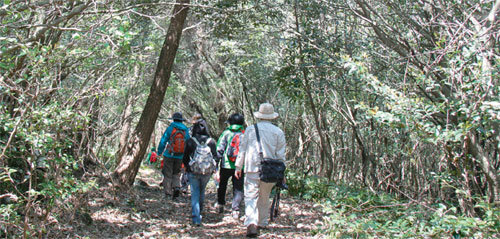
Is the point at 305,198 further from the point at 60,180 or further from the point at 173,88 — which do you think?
the point at 173,88

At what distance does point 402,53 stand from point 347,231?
3.16 m

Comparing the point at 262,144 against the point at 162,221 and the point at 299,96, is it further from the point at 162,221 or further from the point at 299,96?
the point at 299,96

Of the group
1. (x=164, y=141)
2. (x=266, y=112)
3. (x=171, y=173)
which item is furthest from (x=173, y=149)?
(x=266, y=112)

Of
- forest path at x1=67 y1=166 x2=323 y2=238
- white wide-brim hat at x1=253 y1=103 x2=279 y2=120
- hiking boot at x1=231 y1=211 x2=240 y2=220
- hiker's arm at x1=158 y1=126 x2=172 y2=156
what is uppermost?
white wide-brim hat at x1=253 y1=103 x2=279 y2=120

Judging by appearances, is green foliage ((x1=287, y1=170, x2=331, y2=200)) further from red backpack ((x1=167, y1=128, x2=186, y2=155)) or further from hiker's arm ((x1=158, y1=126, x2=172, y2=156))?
hiker's arm ((x1=158, y1=126, x2=172, y2=156))

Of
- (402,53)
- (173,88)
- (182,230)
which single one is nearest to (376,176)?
(402,53)

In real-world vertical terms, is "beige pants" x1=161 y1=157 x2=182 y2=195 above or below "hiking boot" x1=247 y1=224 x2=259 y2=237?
above

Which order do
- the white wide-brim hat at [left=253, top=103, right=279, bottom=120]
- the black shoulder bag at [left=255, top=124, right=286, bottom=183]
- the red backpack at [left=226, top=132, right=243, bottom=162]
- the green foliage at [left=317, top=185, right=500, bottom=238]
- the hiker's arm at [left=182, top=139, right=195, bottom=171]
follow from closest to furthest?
the green foliage at [left=317, top=185, right=500, bottom=238] < the black shoulder bag at [left=255, top=124, right=286, bottom=183] < the white wide-brim hat at [left=253, top=103, right=279, bottom=120] < the hiker's arm at [left=182, top=139, right=195, bottom=171] < the red backpack at [left=226, top=132, right=243, bottom=162]

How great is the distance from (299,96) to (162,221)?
15.3 ft

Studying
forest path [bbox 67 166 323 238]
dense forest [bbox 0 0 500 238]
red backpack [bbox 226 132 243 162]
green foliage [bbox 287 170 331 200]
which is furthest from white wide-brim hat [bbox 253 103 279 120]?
green foliage [bbox 287 170 331 200]

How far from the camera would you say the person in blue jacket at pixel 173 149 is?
950cm

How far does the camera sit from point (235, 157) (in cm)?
815

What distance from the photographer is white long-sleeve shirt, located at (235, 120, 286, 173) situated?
6750mm

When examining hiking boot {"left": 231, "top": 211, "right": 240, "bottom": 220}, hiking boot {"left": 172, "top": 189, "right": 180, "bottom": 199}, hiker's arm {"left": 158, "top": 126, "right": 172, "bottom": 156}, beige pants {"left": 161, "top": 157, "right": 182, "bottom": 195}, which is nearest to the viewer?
hiking boot {"left": 231, "top": 211, "right": 240, "bottom": 220}
